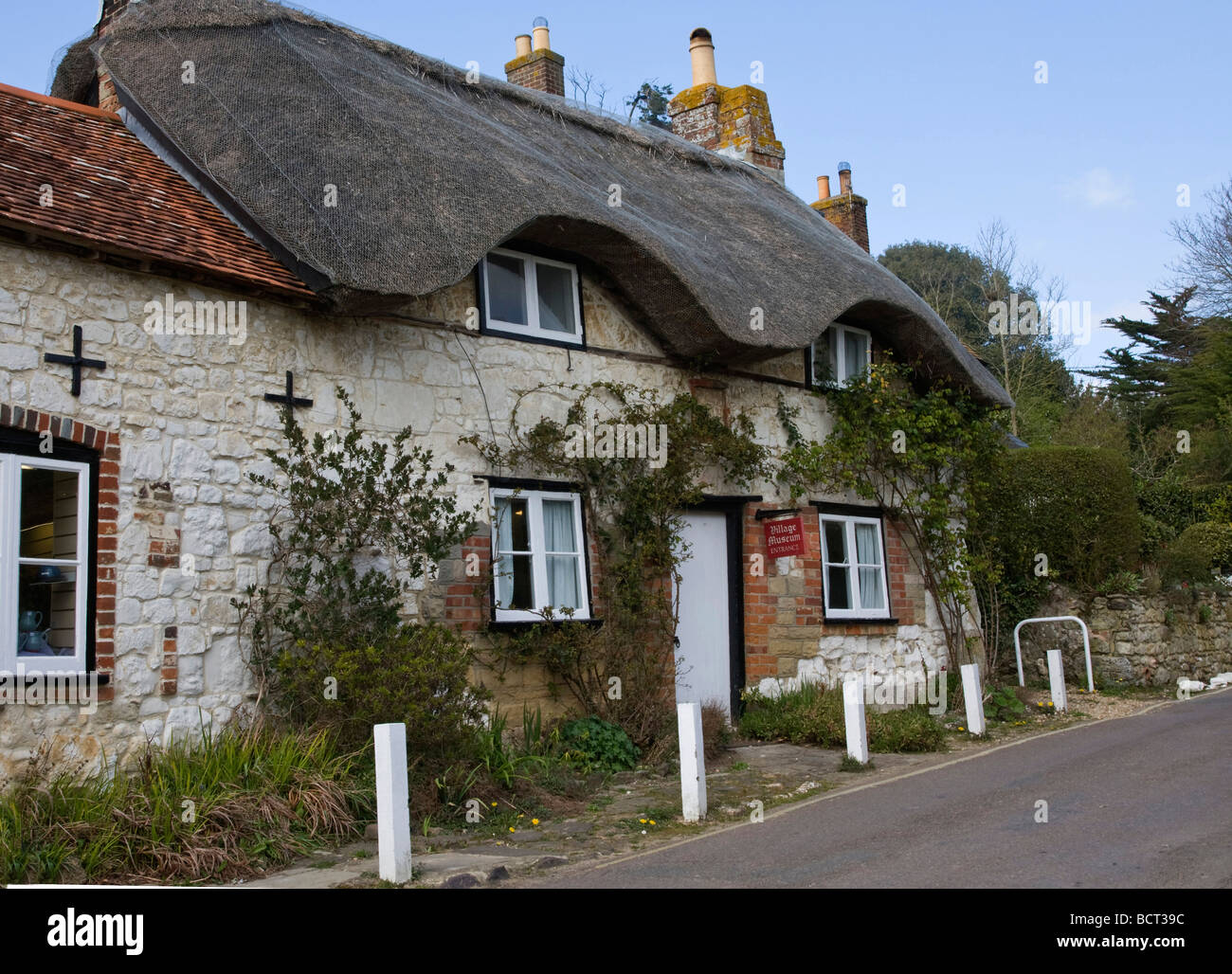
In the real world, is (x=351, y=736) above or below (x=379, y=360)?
below

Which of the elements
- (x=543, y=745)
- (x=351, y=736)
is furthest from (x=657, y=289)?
(x=351, y=736)

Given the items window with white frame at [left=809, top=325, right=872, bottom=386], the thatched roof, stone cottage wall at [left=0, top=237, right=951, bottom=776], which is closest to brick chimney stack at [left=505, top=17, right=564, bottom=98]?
the thatched roof

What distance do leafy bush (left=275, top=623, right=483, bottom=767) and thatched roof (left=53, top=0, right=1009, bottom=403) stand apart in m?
2.45

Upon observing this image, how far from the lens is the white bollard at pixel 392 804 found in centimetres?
581

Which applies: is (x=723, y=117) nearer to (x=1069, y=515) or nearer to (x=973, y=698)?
(x=1069, y=515)

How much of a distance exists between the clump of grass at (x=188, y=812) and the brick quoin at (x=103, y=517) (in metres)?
0.65

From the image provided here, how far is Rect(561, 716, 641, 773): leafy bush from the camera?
29.2ft

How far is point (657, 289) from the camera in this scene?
33.6 ft

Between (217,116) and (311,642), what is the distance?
13.7 ft

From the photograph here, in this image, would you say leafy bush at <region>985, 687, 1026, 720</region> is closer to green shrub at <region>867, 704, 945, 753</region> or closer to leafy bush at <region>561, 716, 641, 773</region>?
green shrub at <region>867, 704, 945, 753</region>

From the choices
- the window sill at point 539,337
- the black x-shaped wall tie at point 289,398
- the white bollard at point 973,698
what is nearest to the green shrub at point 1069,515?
the white bollard at point 973,698

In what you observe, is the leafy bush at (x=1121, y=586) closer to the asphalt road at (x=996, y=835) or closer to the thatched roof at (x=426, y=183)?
the thatched roof at (x=426, y=183)

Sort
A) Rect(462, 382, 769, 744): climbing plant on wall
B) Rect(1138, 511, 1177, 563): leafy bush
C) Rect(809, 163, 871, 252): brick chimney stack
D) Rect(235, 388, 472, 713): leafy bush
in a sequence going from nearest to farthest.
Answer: Rect(235, 388, 472, 713): leafy bush
Rect(462, 382, 769, 744): climbing plant on wall
Rect(1138, 511, 1177, 563): leafy bush
Rect(809, 163, 871, 252): brick chimney stack
